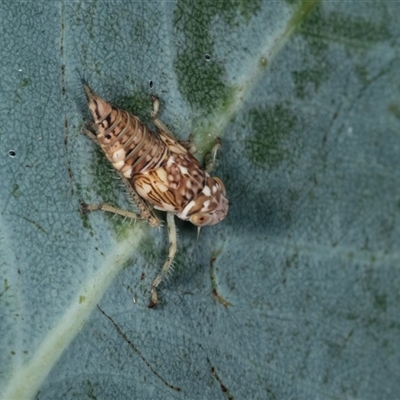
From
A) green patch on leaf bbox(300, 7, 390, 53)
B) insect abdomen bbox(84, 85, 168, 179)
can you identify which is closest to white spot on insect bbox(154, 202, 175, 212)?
insect abdomen bbox(84, 85, 168, 179)

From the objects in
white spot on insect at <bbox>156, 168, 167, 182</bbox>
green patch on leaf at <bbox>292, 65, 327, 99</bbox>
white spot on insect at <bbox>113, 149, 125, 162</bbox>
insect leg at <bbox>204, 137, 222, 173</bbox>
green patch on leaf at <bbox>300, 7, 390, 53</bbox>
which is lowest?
white spot on insect at <bbox>156, 168, 167, 182</bbox>

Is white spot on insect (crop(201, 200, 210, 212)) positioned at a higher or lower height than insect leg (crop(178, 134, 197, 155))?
lower

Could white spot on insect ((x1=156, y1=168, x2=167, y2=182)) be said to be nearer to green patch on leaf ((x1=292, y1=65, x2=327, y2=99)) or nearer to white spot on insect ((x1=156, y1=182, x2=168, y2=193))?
white spot on insect ((x1=156, y1=182, x2=168, y2=193))

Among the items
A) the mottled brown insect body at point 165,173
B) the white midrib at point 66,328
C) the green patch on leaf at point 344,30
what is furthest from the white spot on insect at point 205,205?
the green patch on leaf at point 344,30

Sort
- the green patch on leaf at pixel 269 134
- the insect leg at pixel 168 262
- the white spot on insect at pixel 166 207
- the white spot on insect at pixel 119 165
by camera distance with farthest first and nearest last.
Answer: the green patch on leaf at pixel 269 134, the white spot on insect at pixel 166 207, the insect leg at pixel 168 262, the white spot on insect at pixel 119 165

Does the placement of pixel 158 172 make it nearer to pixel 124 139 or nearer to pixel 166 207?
pixel 166 207

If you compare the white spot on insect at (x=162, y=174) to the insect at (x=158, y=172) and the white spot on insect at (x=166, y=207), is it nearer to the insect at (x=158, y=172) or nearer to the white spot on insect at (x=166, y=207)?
the insect at (x=158, y=172)

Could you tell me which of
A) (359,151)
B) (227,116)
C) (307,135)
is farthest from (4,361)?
(359,151)
